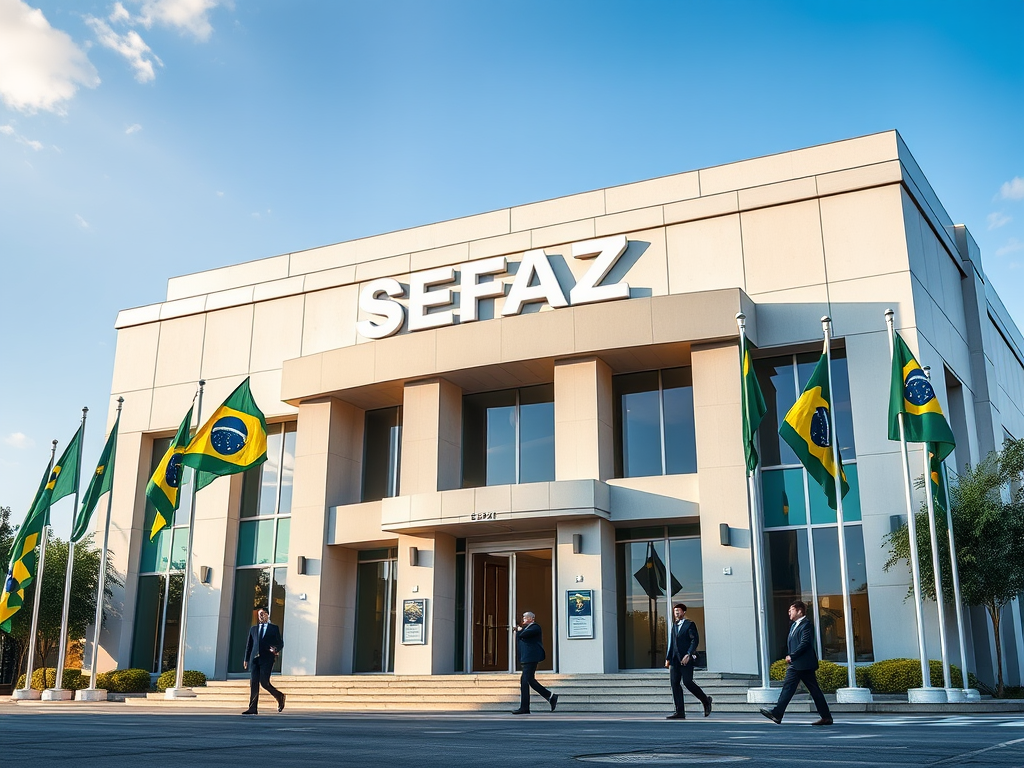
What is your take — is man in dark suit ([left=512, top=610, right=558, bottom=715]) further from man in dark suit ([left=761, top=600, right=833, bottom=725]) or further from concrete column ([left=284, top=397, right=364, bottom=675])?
concrete column ([left=284, top=397, right=364, bottom=675])

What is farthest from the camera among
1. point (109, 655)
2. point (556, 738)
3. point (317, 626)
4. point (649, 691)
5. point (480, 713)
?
point (109, 655)

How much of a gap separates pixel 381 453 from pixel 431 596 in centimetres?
508

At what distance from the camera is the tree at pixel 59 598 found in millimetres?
26609

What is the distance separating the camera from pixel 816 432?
1808cm

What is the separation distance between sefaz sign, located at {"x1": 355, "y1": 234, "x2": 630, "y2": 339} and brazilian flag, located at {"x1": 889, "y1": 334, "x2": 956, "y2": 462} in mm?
7410

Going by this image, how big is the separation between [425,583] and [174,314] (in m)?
12.7

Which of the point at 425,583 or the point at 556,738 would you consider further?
the point at 425,583

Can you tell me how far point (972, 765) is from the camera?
258 inches

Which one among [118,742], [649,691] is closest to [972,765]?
[118,742]

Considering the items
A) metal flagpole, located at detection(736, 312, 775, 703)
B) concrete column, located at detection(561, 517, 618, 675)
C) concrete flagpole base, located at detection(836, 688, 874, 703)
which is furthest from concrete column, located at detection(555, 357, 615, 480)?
concrete flagpole base, located at detection(836, 688, 874, 703)

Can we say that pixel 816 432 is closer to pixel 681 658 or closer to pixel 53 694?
pixel 681 658

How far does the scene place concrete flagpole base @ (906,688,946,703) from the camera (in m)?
16.8

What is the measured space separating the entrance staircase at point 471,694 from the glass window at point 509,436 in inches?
212

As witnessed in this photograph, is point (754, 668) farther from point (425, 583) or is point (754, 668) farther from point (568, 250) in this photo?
point (568, 250)
